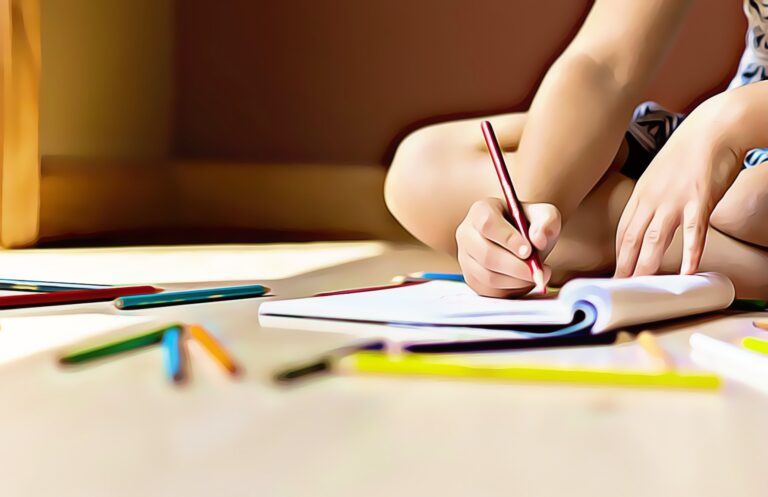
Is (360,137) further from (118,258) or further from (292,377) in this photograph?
(292,377)

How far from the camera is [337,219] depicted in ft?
5.28

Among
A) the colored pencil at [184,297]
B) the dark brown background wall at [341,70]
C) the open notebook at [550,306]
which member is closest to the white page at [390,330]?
the open notebook at [550,306]

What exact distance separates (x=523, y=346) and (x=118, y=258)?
2.68 feet

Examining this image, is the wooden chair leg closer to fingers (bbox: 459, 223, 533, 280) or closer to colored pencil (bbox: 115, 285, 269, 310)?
colored pencil (bbox: 115, 285, 269, 310)

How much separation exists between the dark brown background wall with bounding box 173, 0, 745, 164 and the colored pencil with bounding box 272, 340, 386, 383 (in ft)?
3.99

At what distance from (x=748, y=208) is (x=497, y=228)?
286 mm

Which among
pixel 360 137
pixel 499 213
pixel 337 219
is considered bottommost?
pixel 337 219

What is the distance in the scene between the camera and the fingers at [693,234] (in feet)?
1.92

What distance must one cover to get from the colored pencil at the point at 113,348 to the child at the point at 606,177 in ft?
0.82

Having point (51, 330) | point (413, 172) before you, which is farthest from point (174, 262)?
point (51, 330)

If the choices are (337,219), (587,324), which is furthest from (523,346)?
(337,219)

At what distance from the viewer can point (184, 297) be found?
609 mm

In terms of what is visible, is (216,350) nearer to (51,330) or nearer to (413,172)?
(51,330)

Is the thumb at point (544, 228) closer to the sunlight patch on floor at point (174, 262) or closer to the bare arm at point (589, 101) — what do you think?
the bare arm at point (589, 101)
